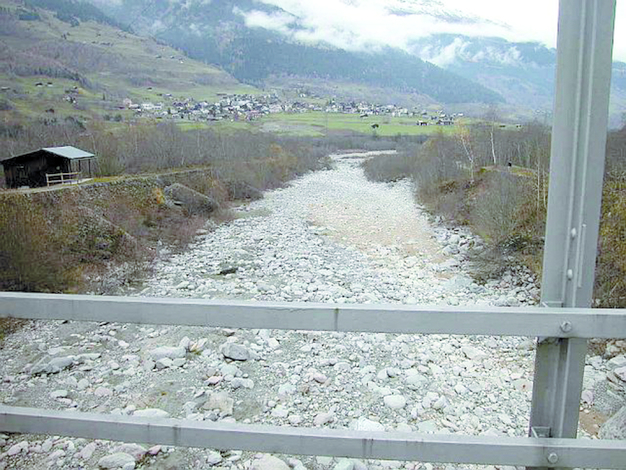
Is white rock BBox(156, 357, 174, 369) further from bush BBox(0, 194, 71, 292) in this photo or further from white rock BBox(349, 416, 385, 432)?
white rock BBox(349, 416, 385, 432)

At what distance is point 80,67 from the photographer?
32719 mm

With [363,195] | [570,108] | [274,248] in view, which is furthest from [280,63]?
[570,108]

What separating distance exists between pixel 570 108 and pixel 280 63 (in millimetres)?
65260

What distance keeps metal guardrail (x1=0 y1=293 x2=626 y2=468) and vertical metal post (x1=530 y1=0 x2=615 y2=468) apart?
0.05 meters

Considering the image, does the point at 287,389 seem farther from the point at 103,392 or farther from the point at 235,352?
the point at 103,392

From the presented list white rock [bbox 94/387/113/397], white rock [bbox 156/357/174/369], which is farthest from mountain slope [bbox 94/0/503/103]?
white rock [bbox 94/387/113/397]

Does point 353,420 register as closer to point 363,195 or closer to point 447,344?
point 447,344

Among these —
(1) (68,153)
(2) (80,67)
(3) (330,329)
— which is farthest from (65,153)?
(2) (80,67)

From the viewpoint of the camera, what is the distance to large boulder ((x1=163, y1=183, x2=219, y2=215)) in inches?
606

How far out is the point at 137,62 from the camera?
45.1m

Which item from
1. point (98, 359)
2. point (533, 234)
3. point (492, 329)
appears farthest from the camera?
point (533, 234)

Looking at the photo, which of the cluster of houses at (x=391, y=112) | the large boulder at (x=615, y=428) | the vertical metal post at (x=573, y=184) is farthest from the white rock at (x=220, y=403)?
the cluster of houses at (x=391, y=112)

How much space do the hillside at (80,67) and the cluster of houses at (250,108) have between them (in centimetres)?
192

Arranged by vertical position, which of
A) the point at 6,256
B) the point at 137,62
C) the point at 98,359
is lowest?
the point at 98,359
